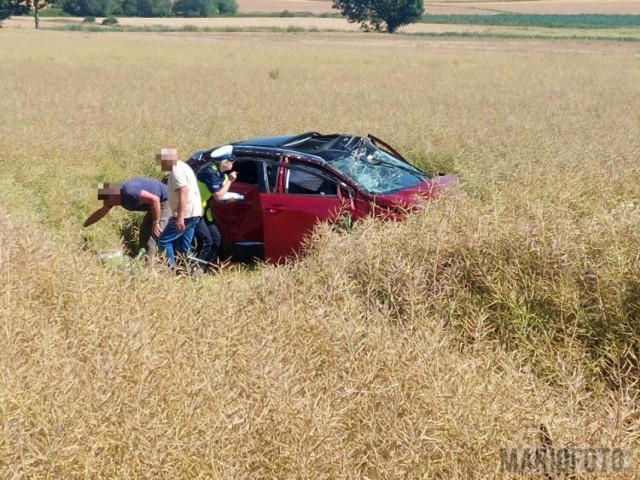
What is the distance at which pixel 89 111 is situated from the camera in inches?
687

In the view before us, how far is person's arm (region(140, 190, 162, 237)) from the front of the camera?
348 inches

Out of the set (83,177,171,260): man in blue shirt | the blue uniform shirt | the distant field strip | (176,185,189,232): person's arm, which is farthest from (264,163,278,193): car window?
the distant field strip

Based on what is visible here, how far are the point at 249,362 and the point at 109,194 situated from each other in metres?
5.12

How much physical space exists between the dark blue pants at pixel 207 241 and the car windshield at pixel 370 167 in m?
1.49

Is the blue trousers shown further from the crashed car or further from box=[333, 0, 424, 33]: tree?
box=[333, 0, 424, 33]: tree

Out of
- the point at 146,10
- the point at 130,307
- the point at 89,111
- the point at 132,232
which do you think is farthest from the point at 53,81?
the point at 146,10

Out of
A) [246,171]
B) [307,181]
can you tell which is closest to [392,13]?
[246,171]

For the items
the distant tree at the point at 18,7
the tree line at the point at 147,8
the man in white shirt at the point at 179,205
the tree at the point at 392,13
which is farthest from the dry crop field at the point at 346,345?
the tree line at the point at 147,8

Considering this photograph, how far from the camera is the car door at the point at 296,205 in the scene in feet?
28.5

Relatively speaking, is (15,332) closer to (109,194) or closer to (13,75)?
(109,194)

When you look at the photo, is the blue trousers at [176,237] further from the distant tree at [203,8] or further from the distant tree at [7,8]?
the distant tree at [203,8]

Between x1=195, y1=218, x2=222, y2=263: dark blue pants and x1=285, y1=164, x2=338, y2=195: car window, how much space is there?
37.3 inches

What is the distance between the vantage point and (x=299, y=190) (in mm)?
8945

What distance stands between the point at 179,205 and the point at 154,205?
485 mm
